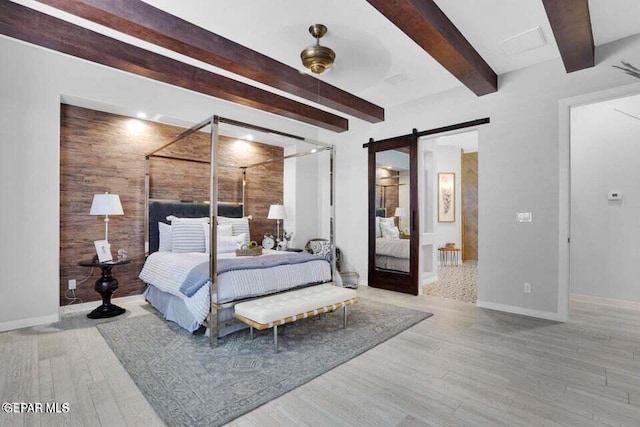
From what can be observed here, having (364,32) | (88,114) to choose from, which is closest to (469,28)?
(364,32)

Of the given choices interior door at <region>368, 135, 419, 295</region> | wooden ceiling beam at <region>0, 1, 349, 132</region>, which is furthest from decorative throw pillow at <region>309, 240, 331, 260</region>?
wooden ceiling beam at <region>0, 1, 349, 132</region>

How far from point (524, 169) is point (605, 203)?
1.54 metres

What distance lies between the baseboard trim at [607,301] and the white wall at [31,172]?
6.68 metres

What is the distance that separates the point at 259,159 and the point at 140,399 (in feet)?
14.7

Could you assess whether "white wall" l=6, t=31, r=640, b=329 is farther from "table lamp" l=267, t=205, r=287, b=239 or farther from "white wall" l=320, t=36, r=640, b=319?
"table lamp" l=267, t=205, r=287, b=239

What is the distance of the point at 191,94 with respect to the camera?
15.1ft

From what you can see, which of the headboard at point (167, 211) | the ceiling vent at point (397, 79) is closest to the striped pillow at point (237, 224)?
the headboard at point (167, 211)

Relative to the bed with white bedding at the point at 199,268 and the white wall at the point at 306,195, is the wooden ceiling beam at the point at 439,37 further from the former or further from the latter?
the white wall at the point at 306,195

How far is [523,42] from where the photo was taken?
332 cm

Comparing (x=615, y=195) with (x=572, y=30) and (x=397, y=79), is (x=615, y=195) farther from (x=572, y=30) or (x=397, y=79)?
(x=397, y=79)

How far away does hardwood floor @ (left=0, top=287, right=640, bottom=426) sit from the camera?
1932 millimetres

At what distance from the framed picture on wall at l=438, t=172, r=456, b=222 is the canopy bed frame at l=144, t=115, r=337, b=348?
448 centimetres

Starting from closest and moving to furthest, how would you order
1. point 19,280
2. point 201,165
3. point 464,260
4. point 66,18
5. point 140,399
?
point 140,399 < point 66,18 < point 19,280 < point 201,165 < point 464,260

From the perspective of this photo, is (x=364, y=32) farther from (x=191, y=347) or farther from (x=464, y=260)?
(x=464, y=260)
